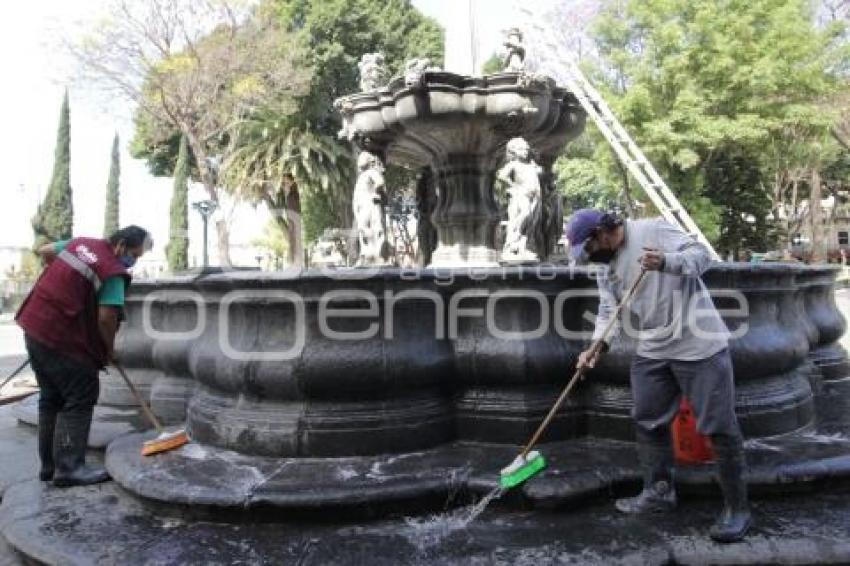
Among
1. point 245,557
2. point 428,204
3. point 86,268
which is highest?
point 428,204

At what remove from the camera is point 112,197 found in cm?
4481

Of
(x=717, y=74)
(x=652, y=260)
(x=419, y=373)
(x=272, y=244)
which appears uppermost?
(x=717, y=74)

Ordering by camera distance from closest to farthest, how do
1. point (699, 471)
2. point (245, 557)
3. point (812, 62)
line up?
point (245, 557), point (699, 471), point (812, 62)

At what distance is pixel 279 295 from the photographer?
13.9ft

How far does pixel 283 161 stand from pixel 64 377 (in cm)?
2449

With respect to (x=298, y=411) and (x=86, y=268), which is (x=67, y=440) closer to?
(x=86, y=268)

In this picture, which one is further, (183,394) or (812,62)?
(812,62)

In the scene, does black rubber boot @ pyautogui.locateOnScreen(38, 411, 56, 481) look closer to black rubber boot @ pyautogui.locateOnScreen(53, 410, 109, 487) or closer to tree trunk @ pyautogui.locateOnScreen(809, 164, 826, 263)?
black rubber boot @ pyautogui.locateOnScreen(53, 410, 109, 487)

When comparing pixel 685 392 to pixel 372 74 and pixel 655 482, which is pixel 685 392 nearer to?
pixel 655 482

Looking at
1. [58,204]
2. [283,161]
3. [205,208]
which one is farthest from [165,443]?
[58,204]

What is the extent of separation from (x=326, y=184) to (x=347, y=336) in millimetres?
24582

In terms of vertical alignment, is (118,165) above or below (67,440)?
above

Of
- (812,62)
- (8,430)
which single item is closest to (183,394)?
(8,430)

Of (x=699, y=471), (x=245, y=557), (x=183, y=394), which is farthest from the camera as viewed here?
(x=183, y=394)
